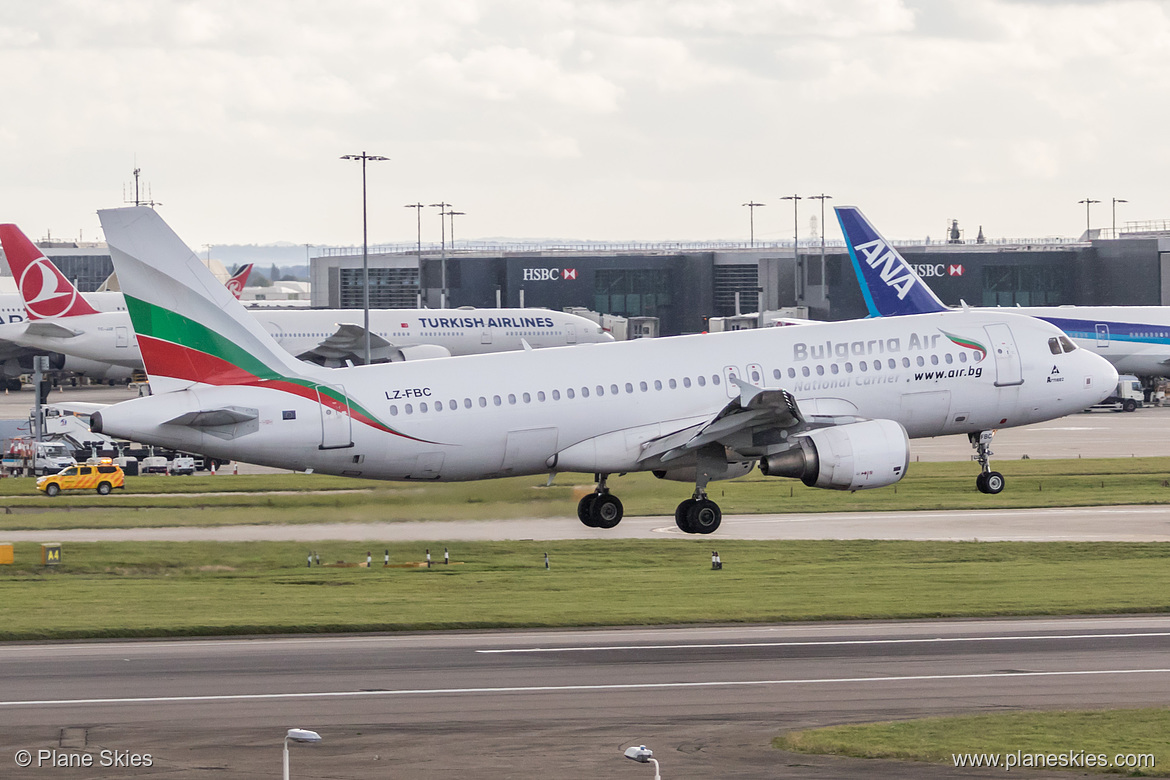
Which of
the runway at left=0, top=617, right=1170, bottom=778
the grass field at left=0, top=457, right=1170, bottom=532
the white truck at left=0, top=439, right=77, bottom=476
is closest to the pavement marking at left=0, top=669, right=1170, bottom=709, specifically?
the runway at left=0, top=617, right=1170, bottom=778

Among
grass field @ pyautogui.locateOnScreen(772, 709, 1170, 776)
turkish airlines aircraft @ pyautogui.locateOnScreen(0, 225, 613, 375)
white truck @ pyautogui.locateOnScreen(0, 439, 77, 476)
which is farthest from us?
turkish airlines aircraft @ pyautogui.locateOnScreen(0, 225, 613, 375)

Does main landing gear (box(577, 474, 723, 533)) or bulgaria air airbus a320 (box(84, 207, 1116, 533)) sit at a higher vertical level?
bulgaria air airbus a320 (box(84, 207, 1116, 533))

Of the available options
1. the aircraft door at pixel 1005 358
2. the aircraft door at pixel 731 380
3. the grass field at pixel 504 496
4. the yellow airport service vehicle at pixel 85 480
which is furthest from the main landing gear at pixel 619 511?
the yellow airport service vehicle at pixel 85 480

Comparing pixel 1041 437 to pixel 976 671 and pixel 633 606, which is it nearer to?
pixel 633 606

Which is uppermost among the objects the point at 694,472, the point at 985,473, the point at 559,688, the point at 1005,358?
the point at 1005,358

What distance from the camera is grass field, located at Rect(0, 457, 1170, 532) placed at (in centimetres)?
4284

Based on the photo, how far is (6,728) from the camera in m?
23.7

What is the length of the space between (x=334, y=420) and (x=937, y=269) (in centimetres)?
12021

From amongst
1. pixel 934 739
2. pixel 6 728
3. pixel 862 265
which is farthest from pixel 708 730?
pixel 862 265

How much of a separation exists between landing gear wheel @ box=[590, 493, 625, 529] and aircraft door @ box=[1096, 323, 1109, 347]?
71.2 m

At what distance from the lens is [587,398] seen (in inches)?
1597

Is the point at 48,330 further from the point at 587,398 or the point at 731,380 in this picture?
the point at 731,380

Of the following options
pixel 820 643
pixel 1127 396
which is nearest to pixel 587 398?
pixel 820 643

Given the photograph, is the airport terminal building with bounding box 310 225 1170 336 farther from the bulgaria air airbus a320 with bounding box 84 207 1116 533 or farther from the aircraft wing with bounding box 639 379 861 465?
the aircraft wing with bounding box 639 379 861 465
